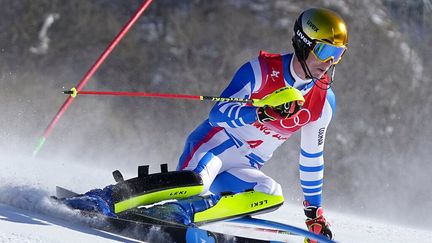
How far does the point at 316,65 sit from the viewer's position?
4.76 metres

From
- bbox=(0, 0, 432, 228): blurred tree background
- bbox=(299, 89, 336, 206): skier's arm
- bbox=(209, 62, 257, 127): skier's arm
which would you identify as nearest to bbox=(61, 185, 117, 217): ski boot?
bbox=(209, 62, 257, 127): skier's arm

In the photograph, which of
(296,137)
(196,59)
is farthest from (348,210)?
(196,59)

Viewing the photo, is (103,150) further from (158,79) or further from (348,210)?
(348,210)

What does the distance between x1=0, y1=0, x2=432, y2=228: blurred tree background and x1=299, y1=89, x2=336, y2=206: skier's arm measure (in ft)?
17.6

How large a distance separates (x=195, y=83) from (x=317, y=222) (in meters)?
6.46

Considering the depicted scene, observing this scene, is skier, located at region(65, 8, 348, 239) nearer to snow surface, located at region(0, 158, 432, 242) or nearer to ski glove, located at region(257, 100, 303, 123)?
ski glove, located at region(257, 100, 303, 123)

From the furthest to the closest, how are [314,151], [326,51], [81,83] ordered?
[81,83], [314,151], [326,51]

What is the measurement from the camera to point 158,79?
37.0ft

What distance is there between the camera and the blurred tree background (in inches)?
418

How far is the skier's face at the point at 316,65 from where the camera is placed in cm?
473

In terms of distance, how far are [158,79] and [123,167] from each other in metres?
1.61

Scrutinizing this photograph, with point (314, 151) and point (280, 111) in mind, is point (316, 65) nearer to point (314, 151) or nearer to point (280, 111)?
point (280, 111)

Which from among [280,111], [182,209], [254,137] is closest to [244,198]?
[182,209]

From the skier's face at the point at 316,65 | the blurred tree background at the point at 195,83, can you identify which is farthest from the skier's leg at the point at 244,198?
the blurred tree background at the point at 195,83
